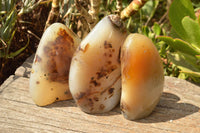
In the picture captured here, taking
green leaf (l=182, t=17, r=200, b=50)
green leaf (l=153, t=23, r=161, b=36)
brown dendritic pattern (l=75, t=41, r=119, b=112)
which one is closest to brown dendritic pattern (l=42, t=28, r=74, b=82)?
brown dendritic pattern (l=75, t=41, r=119, b=112)

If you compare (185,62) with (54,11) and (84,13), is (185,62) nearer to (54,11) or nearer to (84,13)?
(84,13)

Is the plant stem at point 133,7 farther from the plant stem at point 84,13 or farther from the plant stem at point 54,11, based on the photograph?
the plant stem at point 54,11

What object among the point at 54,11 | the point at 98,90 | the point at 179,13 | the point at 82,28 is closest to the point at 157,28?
the point at 179,13

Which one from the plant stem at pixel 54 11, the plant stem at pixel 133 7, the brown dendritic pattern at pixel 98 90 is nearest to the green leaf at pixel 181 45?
the plant stem at pixel 133 7

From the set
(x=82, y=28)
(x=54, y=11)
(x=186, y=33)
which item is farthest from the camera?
(x=82, y=28)

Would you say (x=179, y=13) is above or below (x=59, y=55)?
above

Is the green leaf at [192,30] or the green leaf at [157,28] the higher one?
the green leaf at [192,30]

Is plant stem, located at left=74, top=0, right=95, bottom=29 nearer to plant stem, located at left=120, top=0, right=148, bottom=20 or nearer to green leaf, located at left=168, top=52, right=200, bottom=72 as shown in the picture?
plant stem, located at left=120, top=0, right=148, bottom=20

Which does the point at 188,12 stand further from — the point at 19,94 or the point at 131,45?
the point at 19,94
